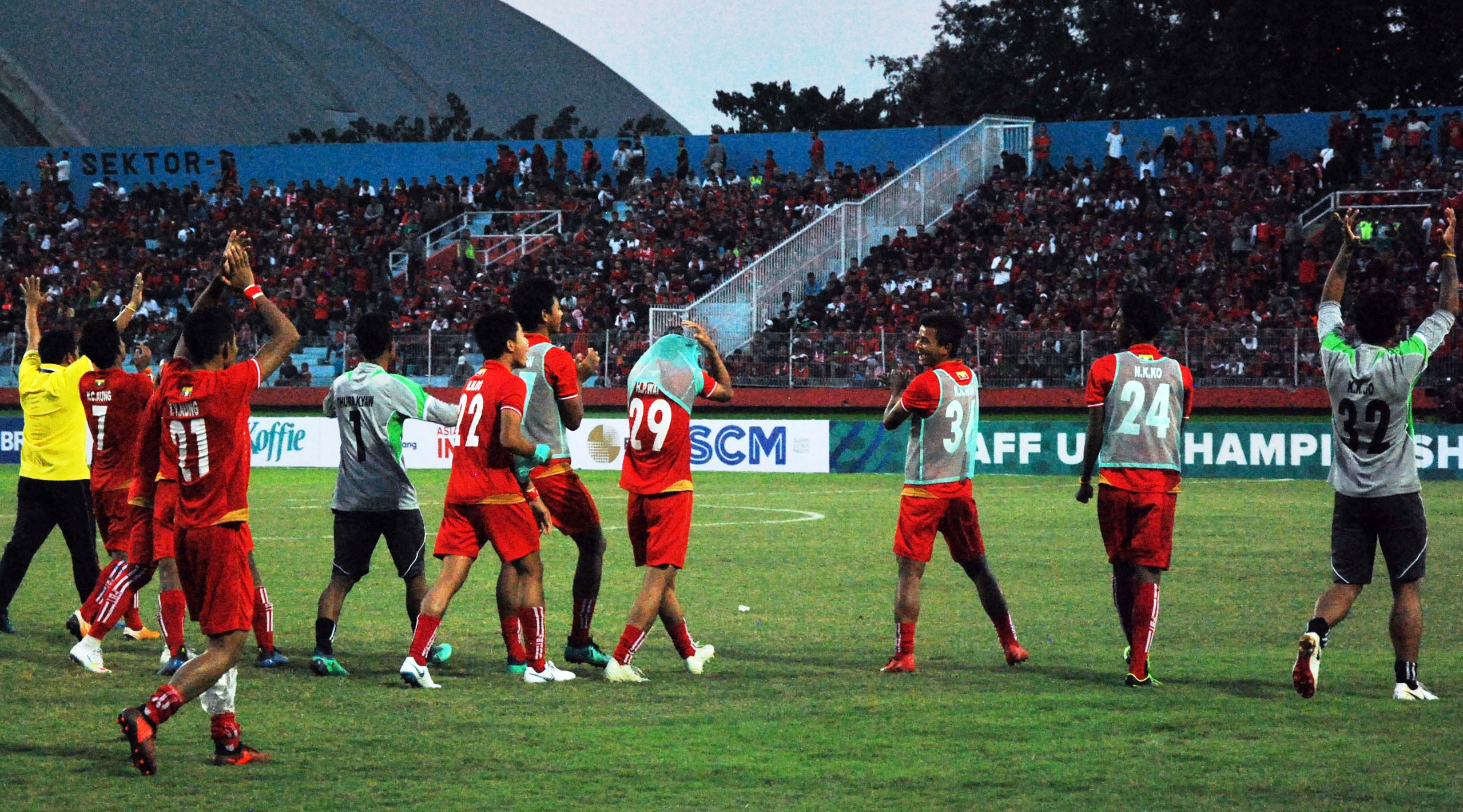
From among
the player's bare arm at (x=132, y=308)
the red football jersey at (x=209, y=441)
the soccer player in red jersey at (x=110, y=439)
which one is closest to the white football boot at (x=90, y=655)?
the soccer player in red jersey at (x=110, y=439)

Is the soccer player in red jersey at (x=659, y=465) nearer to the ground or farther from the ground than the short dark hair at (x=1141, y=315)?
nearer to the ground

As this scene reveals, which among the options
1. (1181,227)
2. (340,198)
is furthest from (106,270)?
(1181,227)

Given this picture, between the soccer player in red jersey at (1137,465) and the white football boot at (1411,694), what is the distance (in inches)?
50.6

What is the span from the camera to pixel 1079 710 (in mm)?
8141

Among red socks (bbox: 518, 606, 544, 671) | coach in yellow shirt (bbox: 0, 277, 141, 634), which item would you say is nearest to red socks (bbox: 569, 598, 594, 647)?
red socks (bbox: 518, 606, 544, 671)

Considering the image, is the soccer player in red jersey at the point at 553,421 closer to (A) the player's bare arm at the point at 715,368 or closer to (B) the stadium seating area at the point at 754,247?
(A) the player's bare arm at the point at 715,368

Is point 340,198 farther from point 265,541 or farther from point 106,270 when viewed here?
point 265,541

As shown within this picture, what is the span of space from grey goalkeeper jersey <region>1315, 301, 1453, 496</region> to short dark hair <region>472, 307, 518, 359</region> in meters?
4.41

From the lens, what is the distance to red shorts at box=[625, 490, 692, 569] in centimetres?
912

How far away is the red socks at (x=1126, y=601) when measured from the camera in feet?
29.2

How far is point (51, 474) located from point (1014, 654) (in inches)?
265

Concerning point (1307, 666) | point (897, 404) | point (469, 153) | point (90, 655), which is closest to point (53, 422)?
point (90, 655)

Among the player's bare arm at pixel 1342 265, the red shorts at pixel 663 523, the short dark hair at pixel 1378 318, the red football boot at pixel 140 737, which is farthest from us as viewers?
the red shorts at pixel 663 523

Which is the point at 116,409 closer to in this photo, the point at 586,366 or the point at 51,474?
the point at 51,474
